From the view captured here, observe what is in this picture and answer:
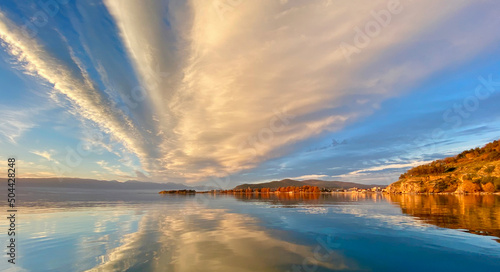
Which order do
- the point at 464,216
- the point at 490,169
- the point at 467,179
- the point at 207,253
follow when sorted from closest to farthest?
the point at 207,253, the point at 464,216, the point at 490,169, the point at 467,179

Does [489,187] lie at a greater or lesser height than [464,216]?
lesser

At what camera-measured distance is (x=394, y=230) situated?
70.5ft

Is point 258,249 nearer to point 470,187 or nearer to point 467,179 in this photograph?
point 470,187

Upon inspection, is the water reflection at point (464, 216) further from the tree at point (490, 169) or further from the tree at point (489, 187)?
the tree at point (490, 169)

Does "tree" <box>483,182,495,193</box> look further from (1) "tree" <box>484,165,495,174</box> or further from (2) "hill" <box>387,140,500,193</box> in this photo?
(1) "tree" <box>484,165,495,174</box>

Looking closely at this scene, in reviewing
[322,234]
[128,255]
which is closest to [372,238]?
[322,234]

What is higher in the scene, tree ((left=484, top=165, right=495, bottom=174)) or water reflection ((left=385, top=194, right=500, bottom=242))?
tree ((left=484, top=165, right=495, bottom=174))

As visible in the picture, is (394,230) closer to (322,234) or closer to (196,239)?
(322,234)

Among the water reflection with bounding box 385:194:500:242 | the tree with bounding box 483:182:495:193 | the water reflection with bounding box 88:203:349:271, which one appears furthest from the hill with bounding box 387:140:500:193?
the water reflection with bounding box 88:203:349:271

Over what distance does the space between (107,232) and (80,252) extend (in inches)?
272

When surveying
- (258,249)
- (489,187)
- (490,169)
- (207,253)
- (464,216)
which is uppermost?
(490,169)
